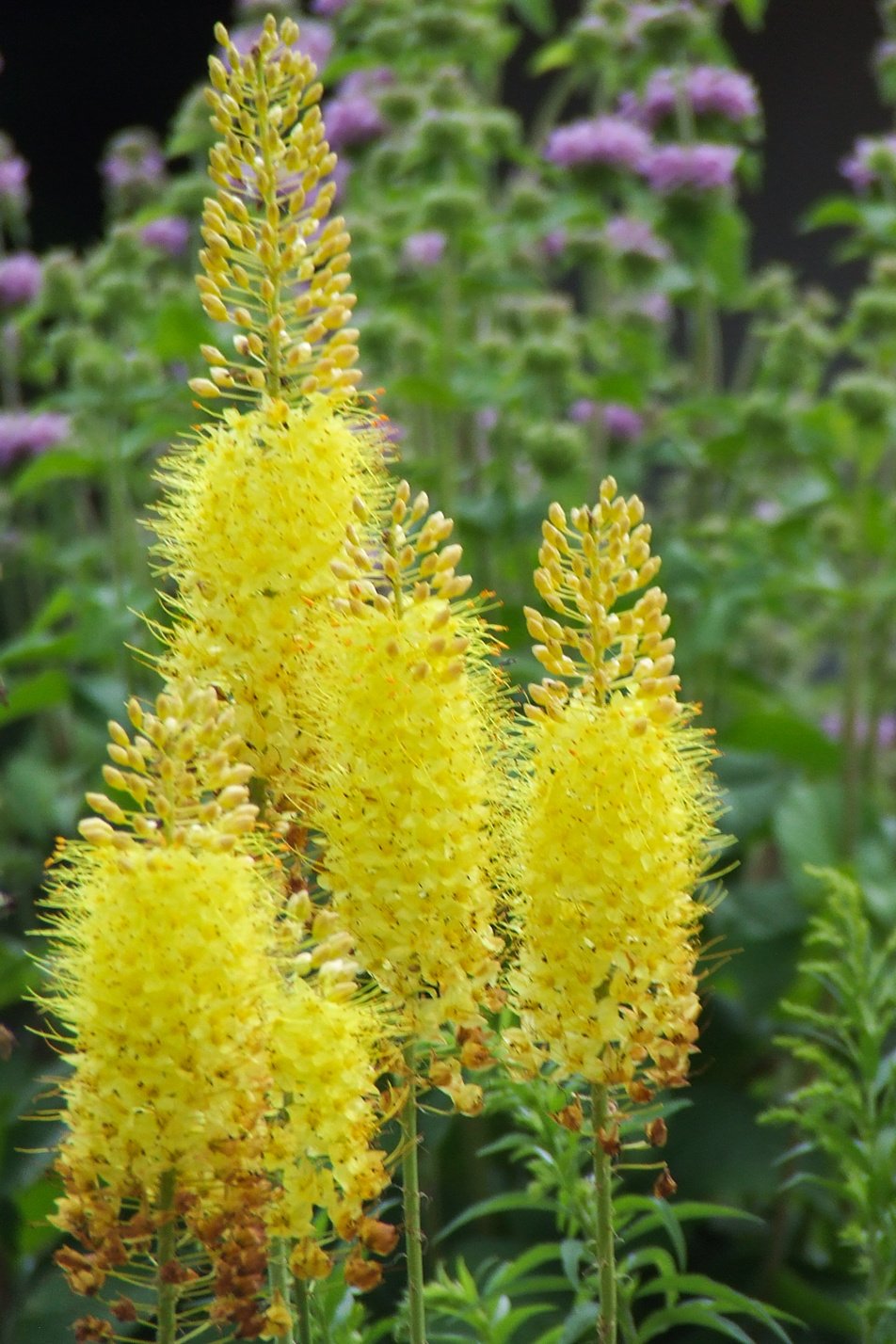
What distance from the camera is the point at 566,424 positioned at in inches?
68.7

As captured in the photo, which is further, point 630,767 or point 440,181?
point 440,181

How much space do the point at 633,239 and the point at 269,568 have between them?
4.22 ft

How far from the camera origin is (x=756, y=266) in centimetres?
340

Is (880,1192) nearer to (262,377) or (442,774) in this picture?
(442,774)

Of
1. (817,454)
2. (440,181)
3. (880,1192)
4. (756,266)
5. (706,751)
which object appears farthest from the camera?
(756,266)

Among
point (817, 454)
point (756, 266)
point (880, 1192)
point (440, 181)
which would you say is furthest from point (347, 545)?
point (756, 266)

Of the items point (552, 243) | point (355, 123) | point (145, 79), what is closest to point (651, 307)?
point (552, 243)

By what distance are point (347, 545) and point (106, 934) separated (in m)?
0.18

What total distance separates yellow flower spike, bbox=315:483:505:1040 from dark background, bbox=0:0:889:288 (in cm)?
245

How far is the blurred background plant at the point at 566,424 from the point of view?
4.84ft

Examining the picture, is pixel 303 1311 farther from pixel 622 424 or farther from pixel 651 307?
pixel 651 307

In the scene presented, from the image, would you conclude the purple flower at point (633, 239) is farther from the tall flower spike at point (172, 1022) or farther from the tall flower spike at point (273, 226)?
the tall flower spike at point (172, 1022)

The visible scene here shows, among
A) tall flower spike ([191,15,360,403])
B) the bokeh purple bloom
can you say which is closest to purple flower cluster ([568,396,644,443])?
the bokeh purple bloom

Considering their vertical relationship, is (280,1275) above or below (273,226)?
below
